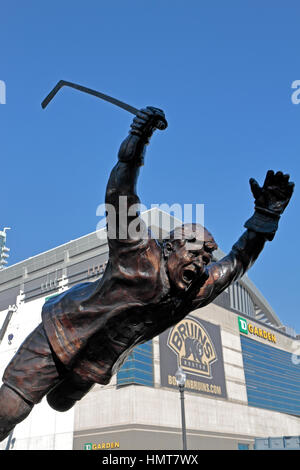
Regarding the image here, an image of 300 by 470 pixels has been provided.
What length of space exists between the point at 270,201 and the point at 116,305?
5.52ft

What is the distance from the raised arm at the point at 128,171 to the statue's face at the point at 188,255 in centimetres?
37

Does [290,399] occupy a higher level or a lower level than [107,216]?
higher

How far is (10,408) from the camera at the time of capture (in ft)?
11.2

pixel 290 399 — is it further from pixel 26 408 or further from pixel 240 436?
pixel 26 408

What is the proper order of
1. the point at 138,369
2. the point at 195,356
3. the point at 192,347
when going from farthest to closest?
the point at 195,356, the point at 192,347, the point at 138,369

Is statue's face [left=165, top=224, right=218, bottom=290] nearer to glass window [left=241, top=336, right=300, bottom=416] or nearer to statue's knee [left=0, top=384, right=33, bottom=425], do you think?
statue's knee [left=0, top=384, right=33, bottom=425]

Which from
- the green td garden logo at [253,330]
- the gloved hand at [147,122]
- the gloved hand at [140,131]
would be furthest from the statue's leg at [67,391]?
the green td garden logo at [253,330]

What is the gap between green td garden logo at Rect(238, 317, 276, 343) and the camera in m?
50.9

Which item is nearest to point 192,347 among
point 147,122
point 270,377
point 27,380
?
point 270,377

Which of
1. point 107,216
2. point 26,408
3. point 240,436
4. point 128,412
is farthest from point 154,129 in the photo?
point 240,436

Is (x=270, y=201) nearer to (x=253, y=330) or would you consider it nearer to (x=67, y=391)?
(x=67, y=391)

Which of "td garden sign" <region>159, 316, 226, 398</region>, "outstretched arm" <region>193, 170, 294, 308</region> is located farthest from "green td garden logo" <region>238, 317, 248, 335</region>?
"outstretched arm" <region>193, 170, 294, 308</region>
